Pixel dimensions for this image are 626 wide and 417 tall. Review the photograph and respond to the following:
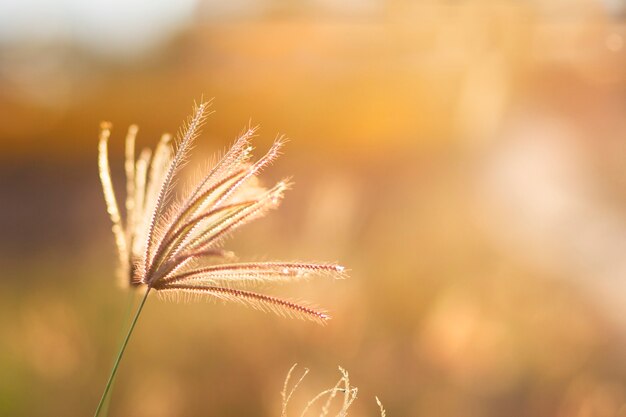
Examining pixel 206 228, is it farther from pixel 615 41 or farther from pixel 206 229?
pixel 615 41

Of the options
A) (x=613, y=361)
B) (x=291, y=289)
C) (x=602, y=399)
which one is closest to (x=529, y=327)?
(x=613, y=361)

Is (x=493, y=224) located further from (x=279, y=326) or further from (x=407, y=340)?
(x=279, y=326)

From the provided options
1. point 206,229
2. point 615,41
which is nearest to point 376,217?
point 615,41

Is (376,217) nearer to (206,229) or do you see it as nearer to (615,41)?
(615,41)

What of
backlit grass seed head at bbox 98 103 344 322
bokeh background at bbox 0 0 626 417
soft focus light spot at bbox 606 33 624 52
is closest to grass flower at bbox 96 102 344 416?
backlit grass seed head at bbox 98 103 344 322

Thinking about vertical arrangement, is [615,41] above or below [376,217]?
above

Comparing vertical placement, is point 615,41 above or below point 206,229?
above

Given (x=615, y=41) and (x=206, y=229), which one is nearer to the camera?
(x=206, y=229)

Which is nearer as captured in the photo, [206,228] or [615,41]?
[206,228]

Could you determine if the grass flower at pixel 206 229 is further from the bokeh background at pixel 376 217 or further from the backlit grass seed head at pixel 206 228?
the bokeh background at pixel 376 217
